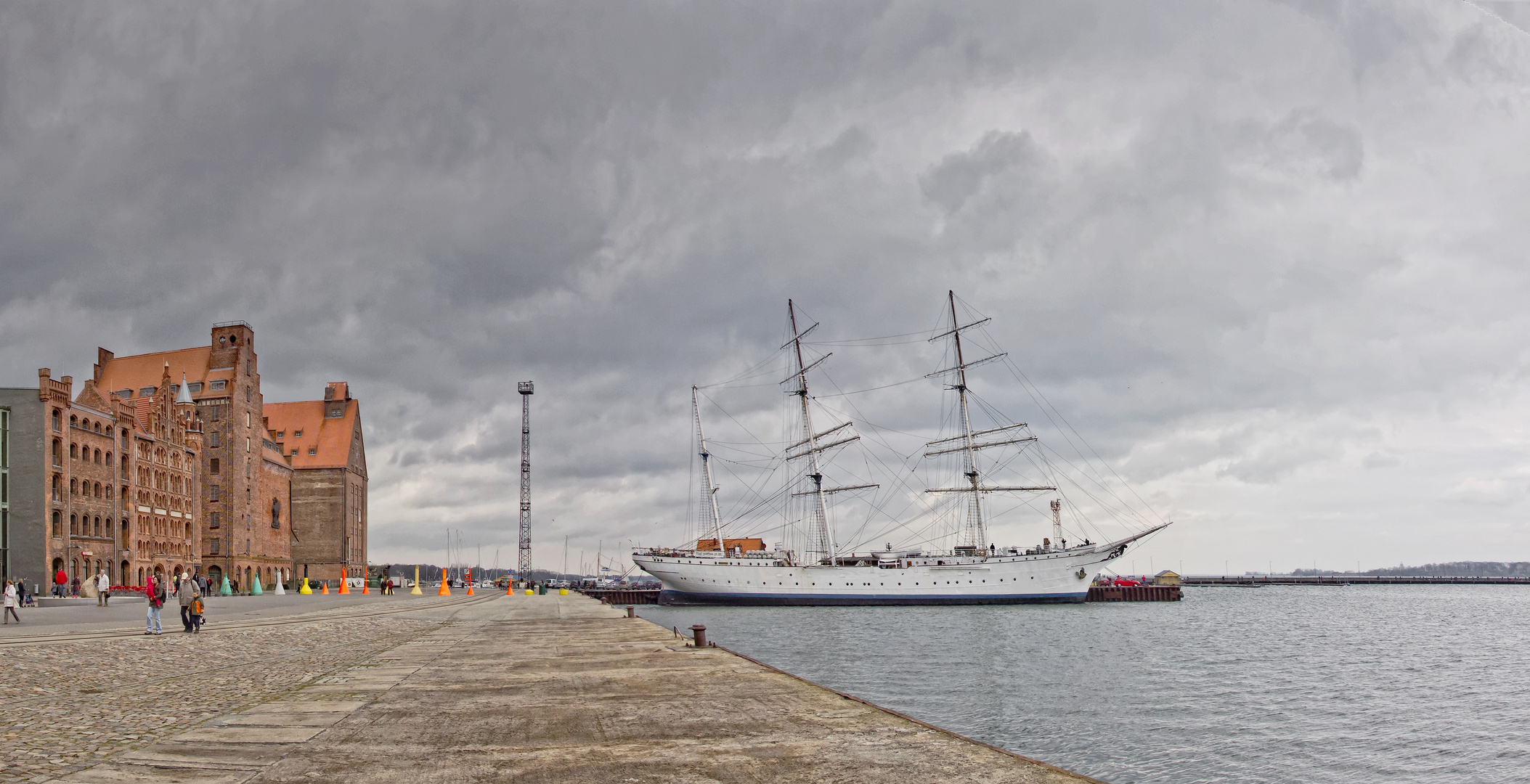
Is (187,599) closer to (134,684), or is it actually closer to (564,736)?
(134,684)

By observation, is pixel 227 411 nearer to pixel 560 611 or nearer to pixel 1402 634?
pixel 560 611

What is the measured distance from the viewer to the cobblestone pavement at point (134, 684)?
10062 mm

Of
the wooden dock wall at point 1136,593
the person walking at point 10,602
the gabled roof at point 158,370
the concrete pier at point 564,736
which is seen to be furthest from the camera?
the wooden dock wall at point 1136,593

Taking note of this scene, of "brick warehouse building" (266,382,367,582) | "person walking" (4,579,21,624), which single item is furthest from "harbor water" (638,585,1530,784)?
"brick warehouse building" (266,382,367,582)

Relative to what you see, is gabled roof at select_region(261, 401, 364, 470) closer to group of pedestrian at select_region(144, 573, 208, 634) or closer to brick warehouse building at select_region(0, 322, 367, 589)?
brick warehouse building at select_region(0, 322, 367, 589)

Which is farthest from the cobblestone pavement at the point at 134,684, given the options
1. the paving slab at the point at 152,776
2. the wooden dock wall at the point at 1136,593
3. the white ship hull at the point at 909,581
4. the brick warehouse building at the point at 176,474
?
the wooden dock wall at the point at 1136,593

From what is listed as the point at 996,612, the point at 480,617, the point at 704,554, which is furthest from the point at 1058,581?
the point at 480,617

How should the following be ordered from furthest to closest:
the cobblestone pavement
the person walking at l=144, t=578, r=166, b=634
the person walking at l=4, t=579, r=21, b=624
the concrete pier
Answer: the person walking at l=4, t=579, r=21, b=624, the person walking at l=144, t=578, r=166, b=634, the cobblestone pavement, the concrete pier

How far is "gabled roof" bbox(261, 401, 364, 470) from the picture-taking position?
5039 inches

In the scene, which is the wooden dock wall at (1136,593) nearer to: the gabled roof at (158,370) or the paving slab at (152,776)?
the gabled roof at (158,370)

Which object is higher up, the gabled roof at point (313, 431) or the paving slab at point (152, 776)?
the gabled roof at point (313, 431)

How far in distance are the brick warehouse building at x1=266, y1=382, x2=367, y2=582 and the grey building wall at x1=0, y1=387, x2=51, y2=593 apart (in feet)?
173

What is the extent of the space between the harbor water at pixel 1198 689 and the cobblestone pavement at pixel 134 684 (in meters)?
13.7

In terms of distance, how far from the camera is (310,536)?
123m
